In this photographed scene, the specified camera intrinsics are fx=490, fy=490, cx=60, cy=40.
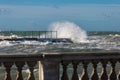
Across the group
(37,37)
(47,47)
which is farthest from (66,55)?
(37,37)

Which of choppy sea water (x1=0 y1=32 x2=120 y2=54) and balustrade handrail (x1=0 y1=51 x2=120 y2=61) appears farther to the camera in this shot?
choppy sea water (x1=0 y1=32 x2=120 y2=54)

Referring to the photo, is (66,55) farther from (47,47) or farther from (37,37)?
(37,37)

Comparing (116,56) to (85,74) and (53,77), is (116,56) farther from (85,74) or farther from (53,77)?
(53,77)

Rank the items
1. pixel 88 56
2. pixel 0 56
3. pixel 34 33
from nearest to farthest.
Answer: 1. pixel 0 56
2. pixel 88 56
3. pixel 34 33

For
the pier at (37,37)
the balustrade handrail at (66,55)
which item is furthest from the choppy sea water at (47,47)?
the balustrade handrail at (66,55)

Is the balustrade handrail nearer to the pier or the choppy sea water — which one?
the choppy sea water

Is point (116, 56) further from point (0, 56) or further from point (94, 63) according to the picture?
point (0, 56)

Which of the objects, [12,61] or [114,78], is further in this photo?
[114,78]

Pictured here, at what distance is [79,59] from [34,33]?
406 feet

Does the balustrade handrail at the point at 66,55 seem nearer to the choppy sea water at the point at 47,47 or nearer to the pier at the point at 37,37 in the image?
the choppy sea water at the point at 47,47

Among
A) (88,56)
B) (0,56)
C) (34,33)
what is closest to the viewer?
(0,56)

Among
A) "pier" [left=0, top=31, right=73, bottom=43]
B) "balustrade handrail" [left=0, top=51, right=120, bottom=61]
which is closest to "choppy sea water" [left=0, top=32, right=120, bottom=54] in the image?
"pier" [left=0, top=31, right=73, bottom=43]

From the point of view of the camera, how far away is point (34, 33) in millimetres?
133125

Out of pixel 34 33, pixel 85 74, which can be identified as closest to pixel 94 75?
pixel 85 74
